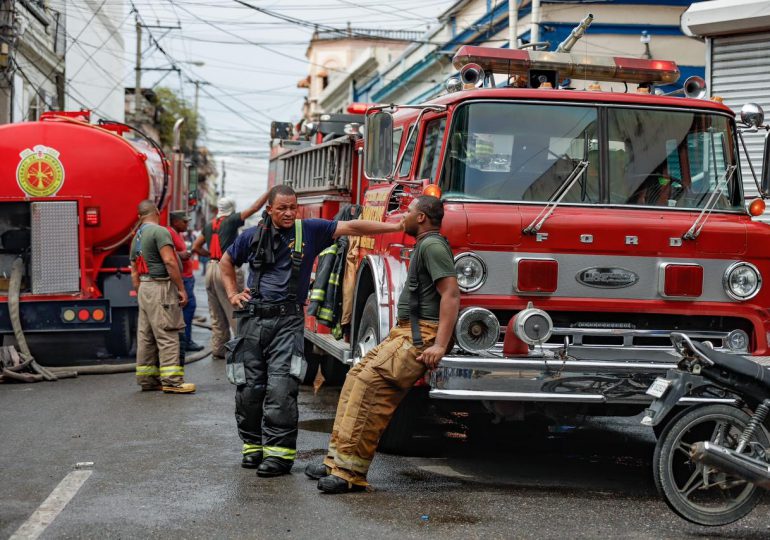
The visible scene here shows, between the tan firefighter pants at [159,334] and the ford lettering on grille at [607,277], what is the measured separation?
17.0 ft

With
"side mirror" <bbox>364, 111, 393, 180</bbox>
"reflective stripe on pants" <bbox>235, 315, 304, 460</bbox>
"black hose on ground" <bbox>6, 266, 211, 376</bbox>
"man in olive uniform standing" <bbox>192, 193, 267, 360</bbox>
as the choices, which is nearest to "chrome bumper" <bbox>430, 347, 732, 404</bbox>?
"reflective stripe on pants" <bbox>235, 315, 304, 460</bbox>

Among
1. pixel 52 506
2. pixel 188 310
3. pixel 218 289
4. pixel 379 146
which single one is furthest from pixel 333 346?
pixel 188 310

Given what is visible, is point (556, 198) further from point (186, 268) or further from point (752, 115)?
point (186, 268)

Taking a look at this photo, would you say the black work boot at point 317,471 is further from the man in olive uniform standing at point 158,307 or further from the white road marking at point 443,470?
the man in olive uniform standing at point 158,307

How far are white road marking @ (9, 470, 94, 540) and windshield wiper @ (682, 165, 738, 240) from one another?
160 inches

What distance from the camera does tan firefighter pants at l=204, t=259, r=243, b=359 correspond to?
13711 mm

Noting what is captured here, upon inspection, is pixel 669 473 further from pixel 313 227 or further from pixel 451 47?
pixel 451 47

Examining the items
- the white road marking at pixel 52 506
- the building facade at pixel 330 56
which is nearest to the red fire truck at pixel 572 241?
the white road marking at pixel 52 506

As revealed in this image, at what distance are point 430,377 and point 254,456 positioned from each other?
4.98ft

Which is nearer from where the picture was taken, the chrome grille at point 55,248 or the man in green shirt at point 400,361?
the man in green shirt at point 400,361

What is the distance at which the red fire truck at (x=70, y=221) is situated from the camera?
41.6 ft

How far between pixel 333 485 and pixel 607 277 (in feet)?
7.04

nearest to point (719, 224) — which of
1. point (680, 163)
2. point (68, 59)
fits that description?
point (680, 163)

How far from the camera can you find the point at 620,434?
31.3ft
